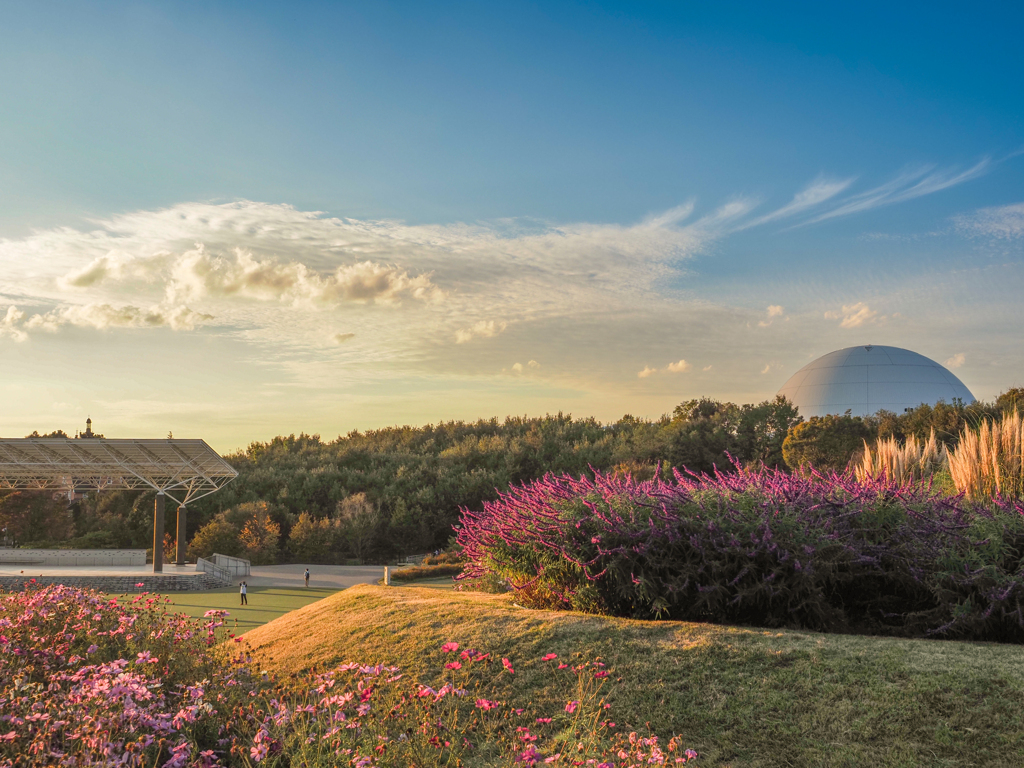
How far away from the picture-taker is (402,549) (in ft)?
108

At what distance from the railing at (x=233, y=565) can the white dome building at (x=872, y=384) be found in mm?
36150

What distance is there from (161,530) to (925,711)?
938 inches

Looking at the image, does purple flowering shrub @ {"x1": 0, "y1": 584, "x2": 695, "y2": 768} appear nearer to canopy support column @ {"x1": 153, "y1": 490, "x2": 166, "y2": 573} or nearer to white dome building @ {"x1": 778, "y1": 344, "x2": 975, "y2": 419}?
canopy support column @ {"x1": 153, "y1": 490, "x2": 166, "y2": 573}

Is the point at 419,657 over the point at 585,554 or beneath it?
beneath

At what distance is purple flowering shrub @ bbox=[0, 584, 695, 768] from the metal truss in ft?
54.5

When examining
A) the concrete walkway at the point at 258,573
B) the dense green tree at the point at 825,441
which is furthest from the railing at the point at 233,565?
Answer: the dense green tree at the point at 825,441

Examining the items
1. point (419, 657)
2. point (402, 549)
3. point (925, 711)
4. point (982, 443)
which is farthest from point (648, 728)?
point (402, 549)

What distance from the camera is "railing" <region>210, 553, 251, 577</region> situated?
25.2 m

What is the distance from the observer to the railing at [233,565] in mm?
25219

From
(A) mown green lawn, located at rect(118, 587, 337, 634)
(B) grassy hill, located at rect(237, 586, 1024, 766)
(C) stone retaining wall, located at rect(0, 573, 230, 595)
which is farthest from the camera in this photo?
(C) stone retaining wall, located at rect(0, 573, 230, 595)

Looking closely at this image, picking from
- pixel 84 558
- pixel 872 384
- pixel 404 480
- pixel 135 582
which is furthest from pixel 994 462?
pixel 872 384

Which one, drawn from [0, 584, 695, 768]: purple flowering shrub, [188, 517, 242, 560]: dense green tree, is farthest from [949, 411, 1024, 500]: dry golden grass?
[188, 517, 242, 560]: dense green tree

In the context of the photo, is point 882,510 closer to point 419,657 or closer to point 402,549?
point 419,657

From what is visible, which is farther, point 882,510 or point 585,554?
point 882,510
